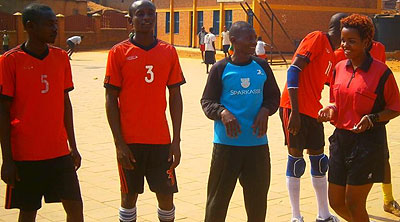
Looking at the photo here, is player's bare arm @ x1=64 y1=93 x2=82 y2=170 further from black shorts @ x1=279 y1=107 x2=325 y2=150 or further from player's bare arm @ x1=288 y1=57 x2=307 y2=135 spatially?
black shorts @ x1=279 y1=107 x2=325 y2=150

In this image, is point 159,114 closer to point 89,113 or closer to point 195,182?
point 195,182

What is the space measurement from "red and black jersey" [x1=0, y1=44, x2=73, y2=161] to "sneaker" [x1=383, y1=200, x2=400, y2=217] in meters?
3.55

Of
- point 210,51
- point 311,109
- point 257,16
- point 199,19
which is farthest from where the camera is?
point 199,19

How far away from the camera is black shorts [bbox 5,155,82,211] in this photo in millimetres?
4480

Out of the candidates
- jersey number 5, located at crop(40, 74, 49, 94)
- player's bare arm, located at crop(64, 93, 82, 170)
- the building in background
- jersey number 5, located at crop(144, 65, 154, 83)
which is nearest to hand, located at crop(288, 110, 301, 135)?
jersey number 5, located at crop(144, 65, 154, 83)

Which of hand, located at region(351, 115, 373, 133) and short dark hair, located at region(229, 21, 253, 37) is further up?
short dark hair, located at region(229, 21, 253, 37)

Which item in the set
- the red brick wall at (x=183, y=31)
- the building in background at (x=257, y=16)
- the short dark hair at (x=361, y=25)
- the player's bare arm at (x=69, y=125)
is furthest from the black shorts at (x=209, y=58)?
the player's bare arm at (x=69, y=125)

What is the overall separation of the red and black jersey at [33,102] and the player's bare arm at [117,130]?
1.32 ft

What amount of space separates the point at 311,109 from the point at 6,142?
116 inches

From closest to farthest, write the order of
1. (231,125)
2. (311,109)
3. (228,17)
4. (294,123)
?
(231,125) < (294,123) < (311,109) < (228,17)

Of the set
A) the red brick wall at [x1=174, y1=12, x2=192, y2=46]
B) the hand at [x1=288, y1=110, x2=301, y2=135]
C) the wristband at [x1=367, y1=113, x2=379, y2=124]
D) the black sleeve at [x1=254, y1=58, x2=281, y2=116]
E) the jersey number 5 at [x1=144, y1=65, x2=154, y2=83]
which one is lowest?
the red brick wall at [x1=174, y1=12, x2=192, y2=46]

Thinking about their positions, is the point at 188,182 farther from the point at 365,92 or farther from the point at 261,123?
the point at 365,92

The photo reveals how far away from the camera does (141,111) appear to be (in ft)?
15.6

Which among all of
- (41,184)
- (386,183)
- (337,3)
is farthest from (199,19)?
(41,184)
